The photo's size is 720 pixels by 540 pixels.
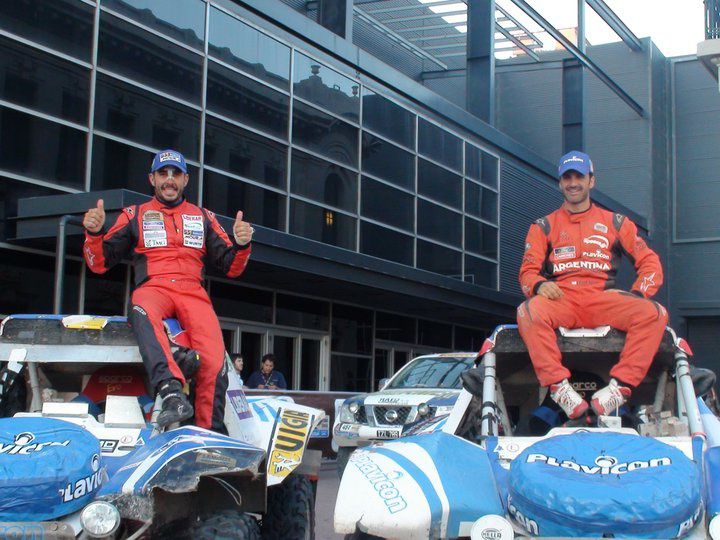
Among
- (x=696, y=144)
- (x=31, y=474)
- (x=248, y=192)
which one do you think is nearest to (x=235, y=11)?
(x=248, y=192)

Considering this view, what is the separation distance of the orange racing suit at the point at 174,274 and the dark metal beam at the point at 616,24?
2846cm

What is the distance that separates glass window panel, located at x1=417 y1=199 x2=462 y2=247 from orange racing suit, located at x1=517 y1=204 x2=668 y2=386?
18.8 metres

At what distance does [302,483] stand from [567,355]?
168 centimetres

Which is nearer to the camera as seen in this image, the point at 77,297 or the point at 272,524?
the point at 272,524

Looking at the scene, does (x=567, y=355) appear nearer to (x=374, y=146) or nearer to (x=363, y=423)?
(x=363, y=423)

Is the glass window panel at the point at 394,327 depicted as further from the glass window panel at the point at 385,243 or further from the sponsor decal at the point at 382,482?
the sponsor decal at the point at 382,482

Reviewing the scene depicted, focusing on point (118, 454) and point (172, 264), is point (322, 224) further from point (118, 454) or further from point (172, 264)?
point (118, 454)

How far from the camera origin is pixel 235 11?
61.6ft

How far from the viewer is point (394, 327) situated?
84.5 ft

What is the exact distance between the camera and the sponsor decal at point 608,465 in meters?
3.91

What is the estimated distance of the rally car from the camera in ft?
42.1

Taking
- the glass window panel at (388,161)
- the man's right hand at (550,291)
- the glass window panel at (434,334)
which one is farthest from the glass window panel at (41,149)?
the glass window panel at (434,334)

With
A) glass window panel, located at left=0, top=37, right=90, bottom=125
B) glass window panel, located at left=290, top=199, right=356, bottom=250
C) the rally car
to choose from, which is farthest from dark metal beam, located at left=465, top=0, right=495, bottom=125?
the rally car

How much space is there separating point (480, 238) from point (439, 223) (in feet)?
8.00
